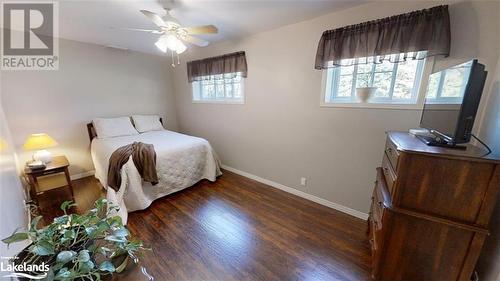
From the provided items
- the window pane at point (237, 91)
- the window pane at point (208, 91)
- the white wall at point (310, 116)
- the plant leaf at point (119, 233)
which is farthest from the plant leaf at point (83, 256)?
the window pane at point (208, 91)

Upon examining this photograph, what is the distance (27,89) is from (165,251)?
10.6ft

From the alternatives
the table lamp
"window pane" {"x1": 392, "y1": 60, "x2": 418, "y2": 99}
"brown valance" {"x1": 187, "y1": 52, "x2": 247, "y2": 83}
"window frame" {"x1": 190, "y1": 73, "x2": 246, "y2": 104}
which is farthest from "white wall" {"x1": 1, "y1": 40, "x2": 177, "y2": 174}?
"window pane" {"x1": 392, "y1": 60, "x2": 418, "y2": 99}

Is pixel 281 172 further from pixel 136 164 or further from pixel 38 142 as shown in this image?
pixel 38 142

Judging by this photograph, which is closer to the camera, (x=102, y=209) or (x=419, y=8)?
(x=102, y=209)

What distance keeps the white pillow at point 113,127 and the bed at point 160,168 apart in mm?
136

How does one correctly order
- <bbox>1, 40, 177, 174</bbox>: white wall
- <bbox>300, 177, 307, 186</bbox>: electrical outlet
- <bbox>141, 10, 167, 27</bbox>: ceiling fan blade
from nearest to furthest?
<bbox>141, 10, 167, 27</bbox>: ceiling fan blade → <bbox>300, 177, 307, 186</bbox>: electrical outlet → <bbox>1, 40, 177, 174</bbox>: white wall

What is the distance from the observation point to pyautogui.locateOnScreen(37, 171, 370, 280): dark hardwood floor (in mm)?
1581

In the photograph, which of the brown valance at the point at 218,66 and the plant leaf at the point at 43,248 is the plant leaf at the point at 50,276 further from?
the brown valance at the point at 218,66

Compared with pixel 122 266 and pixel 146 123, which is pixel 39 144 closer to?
pixel 146 123

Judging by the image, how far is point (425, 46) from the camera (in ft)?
5.33

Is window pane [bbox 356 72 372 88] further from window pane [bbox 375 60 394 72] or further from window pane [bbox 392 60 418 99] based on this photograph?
window pane [bbox 392 60 418 99]

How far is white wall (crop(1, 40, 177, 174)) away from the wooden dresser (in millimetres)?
4346

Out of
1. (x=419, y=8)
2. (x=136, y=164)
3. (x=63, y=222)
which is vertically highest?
(x=419, y=8)

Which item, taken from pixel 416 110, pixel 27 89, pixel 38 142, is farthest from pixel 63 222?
pixel 27 89
